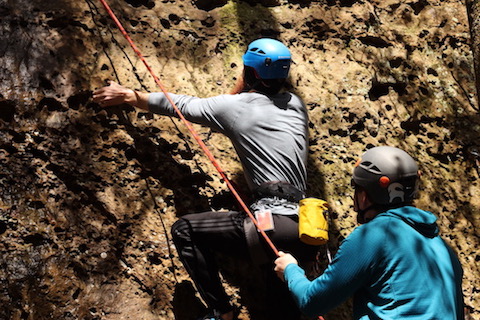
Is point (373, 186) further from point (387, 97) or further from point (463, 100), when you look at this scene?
point (463, 100)

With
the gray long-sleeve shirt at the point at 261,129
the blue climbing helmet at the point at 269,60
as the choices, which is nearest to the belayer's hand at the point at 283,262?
the gray long-sleeve shirt at the point at 261,129

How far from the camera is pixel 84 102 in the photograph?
13.9 ft

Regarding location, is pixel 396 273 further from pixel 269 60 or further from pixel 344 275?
pixel 269 60

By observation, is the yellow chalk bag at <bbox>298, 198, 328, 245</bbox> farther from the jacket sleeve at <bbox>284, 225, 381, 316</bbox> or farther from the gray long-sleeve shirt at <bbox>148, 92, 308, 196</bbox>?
the jacket sleeve at <bbox>284, 225, 381, 316</bbox>

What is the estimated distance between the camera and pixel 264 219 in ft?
11.4

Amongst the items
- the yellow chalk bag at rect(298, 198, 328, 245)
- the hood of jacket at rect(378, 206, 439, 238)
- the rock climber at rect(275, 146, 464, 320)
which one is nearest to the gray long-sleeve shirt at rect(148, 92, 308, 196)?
the yellow chalk bag at rect(298, 198, 328, 245)

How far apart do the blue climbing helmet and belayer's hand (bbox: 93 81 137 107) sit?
104 cm

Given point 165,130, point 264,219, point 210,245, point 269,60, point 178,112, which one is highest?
point 269,60

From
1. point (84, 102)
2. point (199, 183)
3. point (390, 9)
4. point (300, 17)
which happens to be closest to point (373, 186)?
point (199, 183)

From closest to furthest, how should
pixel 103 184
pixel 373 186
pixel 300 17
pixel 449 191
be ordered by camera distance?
pixel 373 186 < pixel 103 184 < pixel 449 191 < pixel 300 17

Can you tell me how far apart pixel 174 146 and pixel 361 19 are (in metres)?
2.60

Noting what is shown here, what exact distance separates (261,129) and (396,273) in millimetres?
1520

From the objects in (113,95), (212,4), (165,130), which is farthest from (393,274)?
(212,4)

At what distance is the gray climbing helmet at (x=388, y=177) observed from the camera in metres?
2.85
